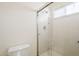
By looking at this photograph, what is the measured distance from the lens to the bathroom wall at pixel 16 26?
965 millimetres

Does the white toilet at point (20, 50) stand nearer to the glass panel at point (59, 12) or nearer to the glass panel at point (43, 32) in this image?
the glass panel at point (43, 32)

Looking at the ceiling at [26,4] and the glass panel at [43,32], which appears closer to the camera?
the ceiling at [26,4]

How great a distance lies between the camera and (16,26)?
990 millimetres

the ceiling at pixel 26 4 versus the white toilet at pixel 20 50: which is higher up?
the ceiling at pixel 26 4

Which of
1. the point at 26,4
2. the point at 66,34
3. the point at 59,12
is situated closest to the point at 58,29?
the point at 66,34

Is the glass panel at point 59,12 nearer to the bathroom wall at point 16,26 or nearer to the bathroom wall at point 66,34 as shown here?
the bathroom wall at point 66,34

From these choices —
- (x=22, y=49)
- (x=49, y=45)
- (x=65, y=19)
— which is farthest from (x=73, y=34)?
(x=22, y=49)

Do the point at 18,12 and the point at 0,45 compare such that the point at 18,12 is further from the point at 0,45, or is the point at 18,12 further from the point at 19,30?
the point at 0,45

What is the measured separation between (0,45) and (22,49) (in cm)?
26

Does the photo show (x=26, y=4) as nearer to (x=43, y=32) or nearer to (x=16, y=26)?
(x=16, y=26)

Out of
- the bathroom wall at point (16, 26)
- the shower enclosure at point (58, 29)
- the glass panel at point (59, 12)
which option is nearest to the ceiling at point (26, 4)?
the bathroom wall at point (16, 26)

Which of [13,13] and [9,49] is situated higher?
Result: [13,13]

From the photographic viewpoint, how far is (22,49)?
3.21 feet

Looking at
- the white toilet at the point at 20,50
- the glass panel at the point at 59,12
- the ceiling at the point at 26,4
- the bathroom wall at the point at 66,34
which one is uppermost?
the ceiling at the point at 26,4
